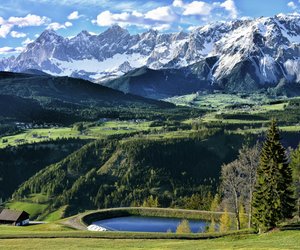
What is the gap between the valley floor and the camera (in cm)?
6131

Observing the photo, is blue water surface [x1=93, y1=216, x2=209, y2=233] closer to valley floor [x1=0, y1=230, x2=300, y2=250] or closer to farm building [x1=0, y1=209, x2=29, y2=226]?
farm building [x1=0, y1=209, x2=29, y2=226]

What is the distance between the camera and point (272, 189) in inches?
2906

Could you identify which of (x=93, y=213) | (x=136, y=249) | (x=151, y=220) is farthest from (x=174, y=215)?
(x=136, y=249)

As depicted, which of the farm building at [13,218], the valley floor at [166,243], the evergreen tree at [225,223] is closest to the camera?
the valley floor at [166,243]

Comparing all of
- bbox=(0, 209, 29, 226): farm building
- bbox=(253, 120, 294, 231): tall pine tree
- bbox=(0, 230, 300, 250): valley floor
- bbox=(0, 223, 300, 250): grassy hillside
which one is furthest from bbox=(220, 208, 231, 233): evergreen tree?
bbox=(0, 209, 29, 226): farm building

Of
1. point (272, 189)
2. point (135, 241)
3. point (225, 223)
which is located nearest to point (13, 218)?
point (225, 223)

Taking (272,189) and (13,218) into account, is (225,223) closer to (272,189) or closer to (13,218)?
(272,189)

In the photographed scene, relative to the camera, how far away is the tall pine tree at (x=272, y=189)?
2862 inches

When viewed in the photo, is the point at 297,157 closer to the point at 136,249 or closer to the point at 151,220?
the point at 136,249

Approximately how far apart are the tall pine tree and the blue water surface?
102 feet

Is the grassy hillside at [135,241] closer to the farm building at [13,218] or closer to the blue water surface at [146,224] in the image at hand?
the blue water surface at [146,224]

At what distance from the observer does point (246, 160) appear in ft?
279

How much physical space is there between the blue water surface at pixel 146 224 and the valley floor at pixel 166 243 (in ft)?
104

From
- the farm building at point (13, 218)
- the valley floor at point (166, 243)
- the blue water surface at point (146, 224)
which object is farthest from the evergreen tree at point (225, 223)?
the farm building at point (13, 218)
